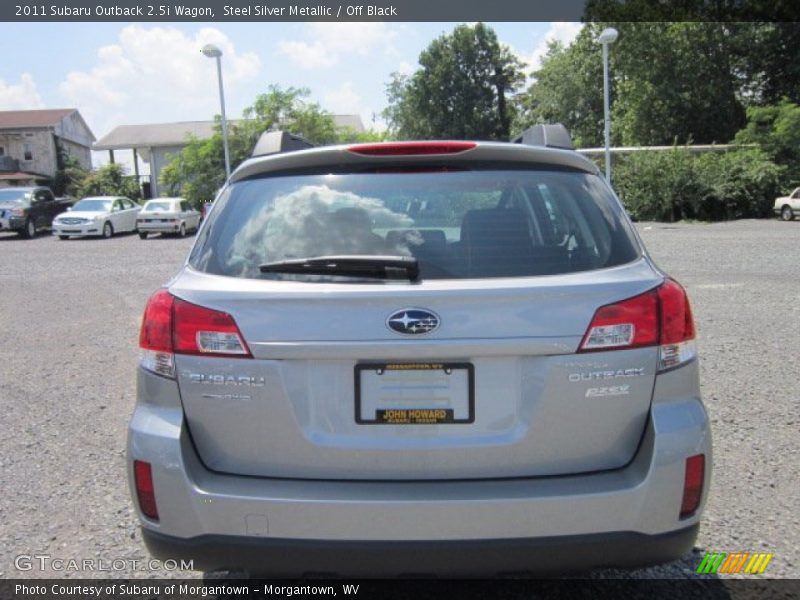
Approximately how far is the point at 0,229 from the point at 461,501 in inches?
1175

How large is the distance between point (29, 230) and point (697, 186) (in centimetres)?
2784

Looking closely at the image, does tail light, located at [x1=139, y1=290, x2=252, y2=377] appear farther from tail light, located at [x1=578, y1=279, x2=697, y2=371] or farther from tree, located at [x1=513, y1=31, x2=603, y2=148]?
tree, located at [x1=513, y1=31, x2=603, y2=148]

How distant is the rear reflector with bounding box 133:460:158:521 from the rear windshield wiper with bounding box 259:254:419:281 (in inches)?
31.5

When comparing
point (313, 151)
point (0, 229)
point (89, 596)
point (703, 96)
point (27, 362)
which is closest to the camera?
point (313, 151)

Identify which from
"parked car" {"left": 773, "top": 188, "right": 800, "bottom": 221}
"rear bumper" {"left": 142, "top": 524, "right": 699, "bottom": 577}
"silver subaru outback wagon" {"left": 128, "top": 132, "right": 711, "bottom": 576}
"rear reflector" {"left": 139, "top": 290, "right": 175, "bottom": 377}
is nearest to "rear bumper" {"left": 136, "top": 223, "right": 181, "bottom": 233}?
"parked car" {"left": 773, "top": 188, "right": 800, "bottom": 221}

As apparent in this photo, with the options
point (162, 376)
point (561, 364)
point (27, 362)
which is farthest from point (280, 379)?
point (27, 362)

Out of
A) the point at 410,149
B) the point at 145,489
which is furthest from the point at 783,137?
the point at 145,489

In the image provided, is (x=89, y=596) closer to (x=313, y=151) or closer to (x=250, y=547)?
(x=250, y=547)

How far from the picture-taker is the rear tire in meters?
27.9

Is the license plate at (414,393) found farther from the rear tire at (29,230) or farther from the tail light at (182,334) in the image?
the rear tire at (29,230)

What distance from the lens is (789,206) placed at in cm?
3023

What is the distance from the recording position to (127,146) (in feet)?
182

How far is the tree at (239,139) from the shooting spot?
36.2 meters

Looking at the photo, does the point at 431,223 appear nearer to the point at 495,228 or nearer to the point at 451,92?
the point at 495,228
